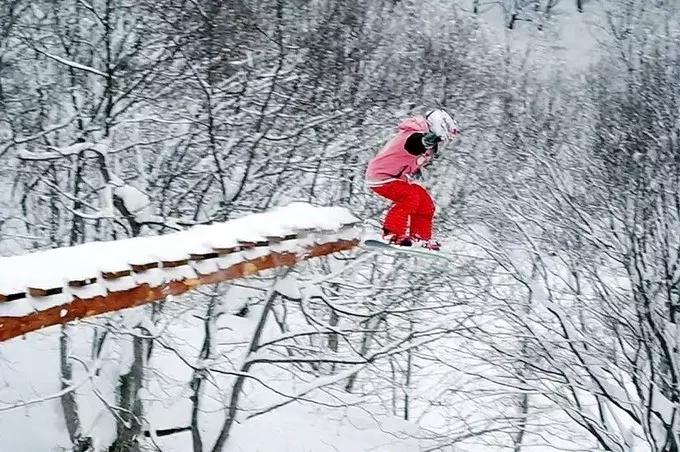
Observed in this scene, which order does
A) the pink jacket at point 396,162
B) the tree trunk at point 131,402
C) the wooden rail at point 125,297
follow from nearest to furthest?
the wooden rail at point 125,297 → the pink jacket at point 396,162 → the tree trunk at point 131,402

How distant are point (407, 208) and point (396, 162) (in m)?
0.53

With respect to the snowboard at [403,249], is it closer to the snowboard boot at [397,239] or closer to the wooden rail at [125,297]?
the snowboard boot at [397,239]

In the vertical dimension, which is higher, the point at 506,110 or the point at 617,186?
the point at 506,110

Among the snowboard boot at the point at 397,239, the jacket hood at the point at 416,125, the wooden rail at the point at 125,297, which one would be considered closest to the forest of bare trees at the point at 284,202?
the snowboard boot at the point at 397,239

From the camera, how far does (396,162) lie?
21.5ft

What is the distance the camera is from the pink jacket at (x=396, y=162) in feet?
21.1

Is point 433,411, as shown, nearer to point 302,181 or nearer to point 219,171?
point 302,181

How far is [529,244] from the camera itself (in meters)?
13.5

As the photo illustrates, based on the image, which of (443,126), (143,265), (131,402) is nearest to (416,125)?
(443,126)

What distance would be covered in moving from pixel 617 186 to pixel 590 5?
3535 cm

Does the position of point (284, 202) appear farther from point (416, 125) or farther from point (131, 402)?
point (416, 125)

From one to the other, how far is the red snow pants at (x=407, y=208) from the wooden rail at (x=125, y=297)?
1717 mm

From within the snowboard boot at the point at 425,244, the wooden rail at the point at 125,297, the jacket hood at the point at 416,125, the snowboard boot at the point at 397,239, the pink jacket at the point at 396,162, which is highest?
the jacket hood at the point at 416,125

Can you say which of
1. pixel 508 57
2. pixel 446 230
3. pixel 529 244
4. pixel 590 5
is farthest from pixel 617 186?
pixel 590 5
